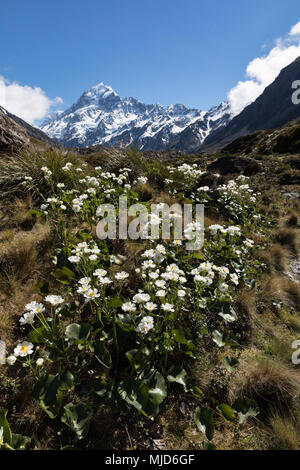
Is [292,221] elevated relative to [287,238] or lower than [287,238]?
elevated

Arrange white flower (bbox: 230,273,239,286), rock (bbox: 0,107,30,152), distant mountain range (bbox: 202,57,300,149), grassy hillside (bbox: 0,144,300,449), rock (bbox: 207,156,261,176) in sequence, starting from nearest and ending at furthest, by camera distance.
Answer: grassy hillside (bbox: 0,144,300,449), white flower (bbox: 230,273,239,286), rock (bbox: 0,107,30,152), rock (bbox: 207,156,261,176), distant mountain range (bbox: 202,57,300,149)

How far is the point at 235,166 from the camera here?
479 inches

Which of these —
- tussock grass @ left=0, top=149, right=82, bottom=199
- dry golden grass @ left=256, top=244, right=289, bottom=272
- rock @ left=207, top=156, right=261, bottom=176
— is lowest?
dry golden grass @ left=256, top=244, right=289, bottom=272

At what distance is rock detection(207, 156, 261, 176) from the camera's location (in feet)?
37.0

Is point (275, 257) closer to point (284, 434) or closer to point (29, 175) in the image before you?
point (284, 434)

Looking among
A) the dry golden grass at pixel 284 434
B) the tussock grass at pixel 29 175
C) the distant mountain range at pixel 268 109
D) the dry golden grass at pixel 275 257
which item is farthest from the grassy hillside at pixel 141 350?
the distant mountain range at pixel 268 109

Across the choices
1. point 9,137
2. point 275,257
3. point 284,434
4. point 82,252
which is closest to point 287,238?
point 275,257

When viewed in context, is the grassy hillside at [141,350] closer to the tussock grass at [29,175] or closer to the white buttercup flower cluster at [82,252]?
the white buttercup flower cluster at [82,252]

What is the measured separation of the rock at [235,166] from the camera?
1127 cm

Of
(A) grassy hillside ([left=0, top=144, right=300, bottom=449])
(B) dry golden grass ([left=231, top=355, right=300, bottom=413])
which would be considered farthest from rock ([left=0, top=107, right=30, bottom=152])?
(B) dry golden grass ([left=231, top=355, right=300, bottom=413])

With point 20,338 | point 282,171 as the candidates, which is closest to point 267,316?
point 20,338

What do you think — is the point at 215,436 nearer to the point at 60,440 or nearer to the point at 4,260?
the point at 60,440

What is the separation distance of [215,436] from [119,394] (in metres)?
0.94

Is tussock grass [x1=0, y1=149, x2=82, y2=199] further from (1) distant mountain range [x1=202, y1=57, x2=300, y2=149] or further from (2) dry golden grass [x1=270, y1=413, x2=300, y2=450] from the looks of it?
(1) distant mountain range [x1=202, y1=57, x2=300, y2=149]
